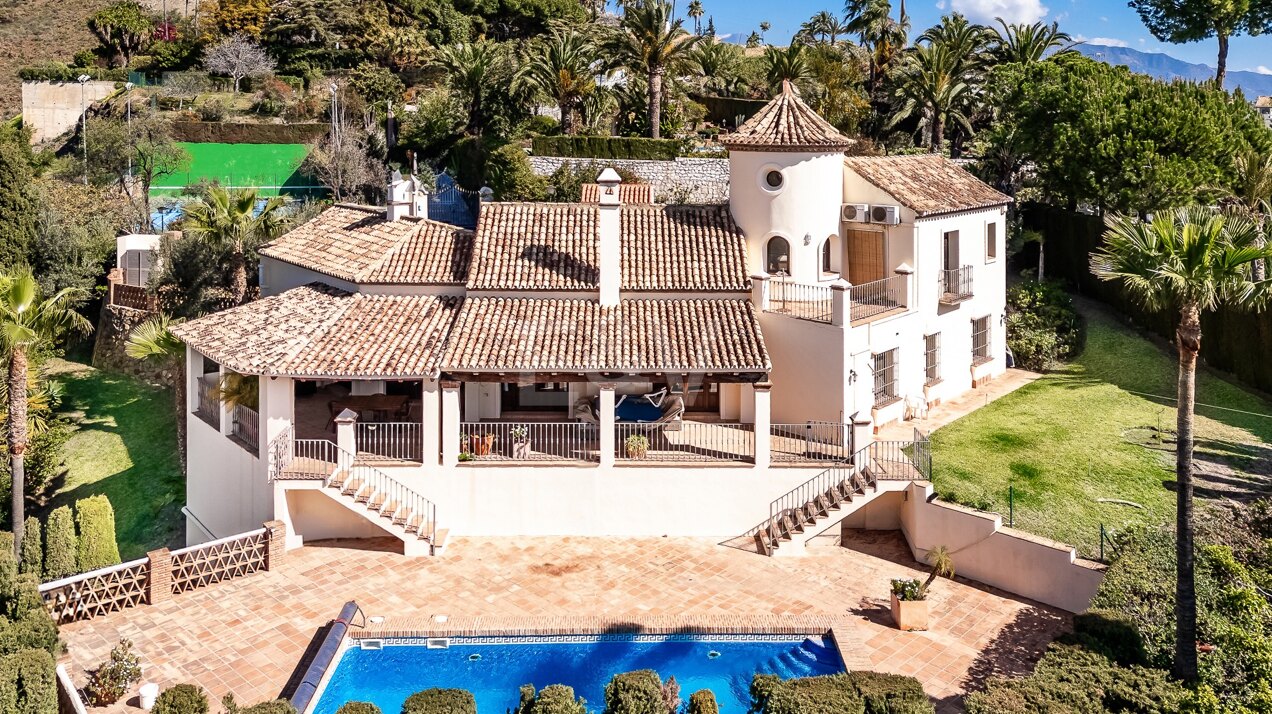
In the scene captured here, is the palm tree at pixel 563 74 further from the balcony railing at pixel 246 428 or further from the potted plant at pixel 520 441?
the potted plant at pixel 520 441

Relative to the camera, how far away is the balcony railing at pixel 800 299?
1038 inches

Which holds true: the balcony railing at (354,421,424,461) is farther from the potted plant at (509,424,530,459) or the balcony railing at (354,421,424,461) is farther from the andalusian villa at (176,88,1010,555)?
the potted plant at (509,424,530,459)

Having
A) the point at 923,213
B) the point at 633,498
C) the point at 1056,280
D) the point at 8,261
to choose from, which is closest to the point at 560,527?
the point at 633,498

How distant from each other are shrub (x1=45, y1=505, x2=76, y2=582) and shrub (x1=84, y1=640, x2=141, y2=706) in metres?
3.96

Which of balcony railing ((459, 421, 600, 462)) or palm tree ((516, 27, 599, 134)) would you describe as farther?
palm tree ((516, 27, 599, 134))

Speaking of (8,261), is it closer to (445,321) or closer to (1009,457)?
(445,321)

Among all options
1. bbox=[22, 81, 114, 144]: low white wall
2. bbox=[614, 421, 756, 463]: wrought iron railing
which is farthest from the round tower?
bbox=[22, 81, 114, 144]: low white wall

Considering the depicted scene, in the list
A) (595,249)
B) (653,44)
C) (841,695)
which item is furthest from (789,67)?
(841,695)

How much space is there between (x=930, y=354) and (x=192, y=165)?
1835 inches

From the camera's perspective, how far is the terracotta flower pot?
1925 cm

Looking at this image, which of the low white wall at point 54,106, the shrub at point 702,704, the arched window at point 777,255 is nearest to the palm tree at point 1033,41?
the arched window at point 777,255

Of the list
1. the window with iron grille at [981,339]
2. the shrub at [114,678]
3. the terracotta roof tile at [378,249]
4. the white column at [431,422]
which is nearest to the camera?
the shrub at [114,678]

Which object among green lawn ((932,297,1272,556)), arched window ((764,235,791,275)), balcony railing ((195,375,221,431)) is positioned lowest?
green lawn ((932,297,1272,556))

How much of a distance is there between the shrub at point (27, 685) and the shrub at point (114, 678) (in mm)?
1095
